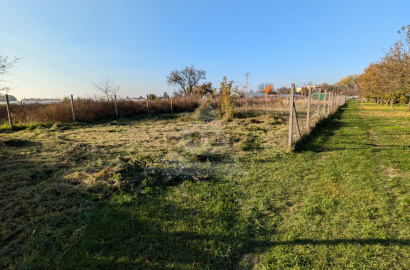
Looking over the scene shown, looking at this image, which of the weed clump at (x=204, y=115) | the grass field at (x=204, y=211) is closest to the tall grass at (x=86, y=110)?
the weed clump at (x=204, y=115)

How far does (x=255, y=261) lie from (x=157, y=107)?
56.6ft

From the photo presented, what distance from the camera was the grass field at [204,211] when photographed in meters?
1.94

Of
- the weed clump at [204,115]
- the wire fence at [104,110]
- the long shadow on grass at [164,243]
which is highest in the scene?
the wire fence at [104,110]

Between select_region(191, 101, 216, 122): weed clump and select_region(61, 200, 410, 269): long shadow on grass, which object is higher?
select_region(191, 101, 216, 122): weed clump

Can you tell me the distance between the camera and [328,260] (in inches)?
74.5

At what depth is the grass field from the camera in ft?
6.38

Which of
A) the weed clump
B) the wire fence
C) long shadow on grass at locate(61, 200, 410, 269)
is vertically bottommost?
long shadow on grass at locate(61, 200, 410, 269)

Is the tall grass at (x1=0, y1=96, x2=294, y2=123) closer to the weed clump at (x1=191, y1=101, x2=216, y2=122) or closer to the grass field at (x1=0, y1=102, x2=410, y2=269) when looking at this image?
the weed clump at (x1=191, y1=101, x2=216, y2=122)

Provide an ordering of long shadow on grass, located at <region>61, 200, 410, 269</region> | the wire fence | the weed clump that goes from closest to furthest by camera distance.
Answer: long shadow on grass, located at <region>61, 200, 410, 269</region> < the wire fence < the weed clump

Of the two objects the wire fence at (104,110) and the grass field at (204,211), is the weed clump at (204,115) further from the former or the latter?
the grass field at (204,211)

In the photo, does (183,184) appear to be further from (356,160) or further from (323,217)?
(356,160)

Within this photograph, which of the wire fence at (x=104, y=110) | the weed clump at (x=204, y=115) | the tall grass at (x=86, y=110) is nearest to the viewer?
the wire fence at (x=104, y=110)

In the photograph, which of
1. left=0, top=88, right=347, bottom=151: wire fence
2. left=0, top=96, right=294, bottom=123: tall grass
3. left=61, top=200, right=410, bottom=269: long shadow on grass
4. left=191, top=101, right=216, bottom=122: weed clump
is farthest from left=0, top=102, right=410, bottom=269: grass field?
left=0, top=96, right=294, bottom=123: tall grass

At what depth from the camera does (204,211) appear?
2.75 metres
